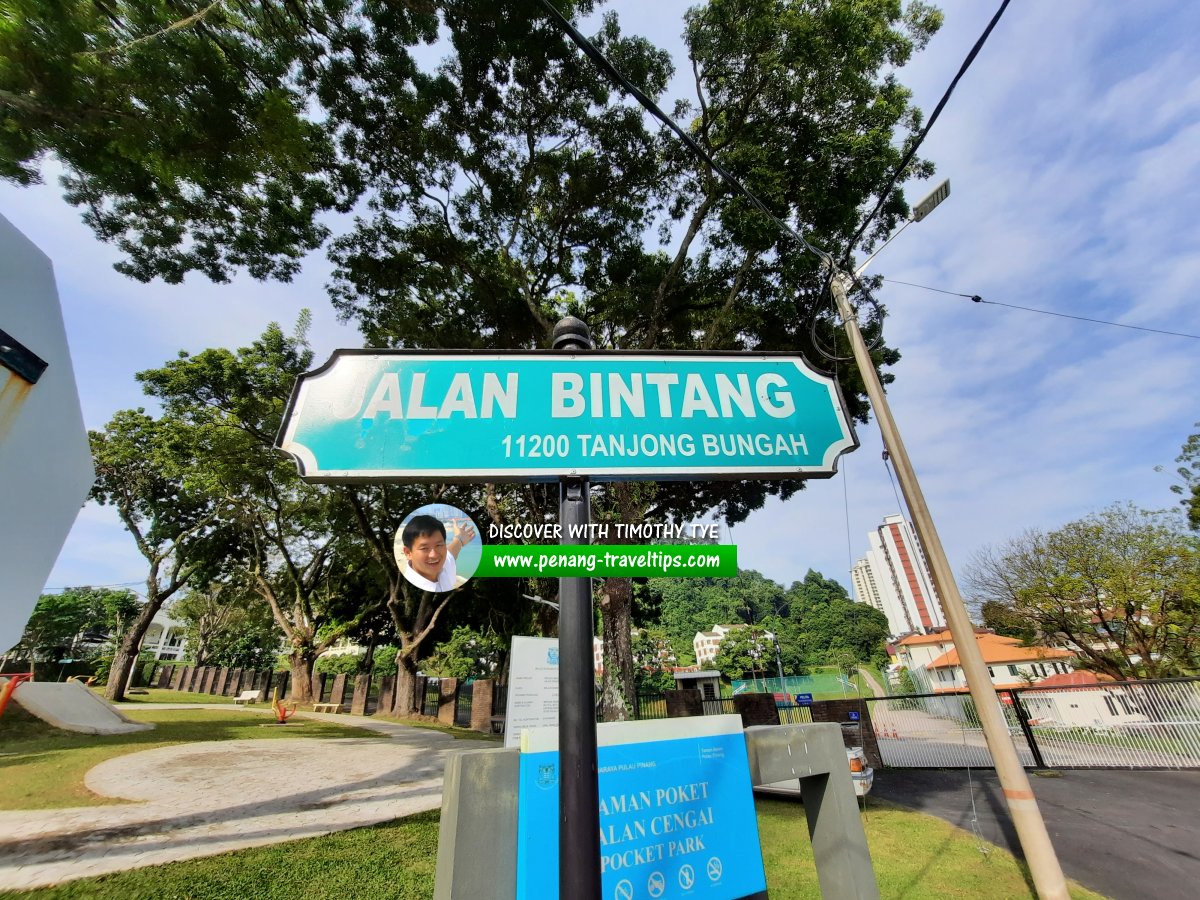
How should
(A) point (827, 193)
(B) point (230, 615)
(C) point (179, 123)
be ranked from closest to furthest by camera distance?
(C) point (179, 123) → (A) point (827, 193) → (B) point (230, 615)

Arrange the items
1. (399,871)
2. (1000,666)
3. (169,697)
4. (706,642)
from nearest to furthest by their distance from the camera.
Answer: (399,871)
(169,697)
(1000,666)
(706,642)

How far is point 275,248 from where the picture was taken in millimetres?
9422

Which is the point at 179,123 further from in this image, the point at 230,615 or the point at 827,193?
the point at 230,615

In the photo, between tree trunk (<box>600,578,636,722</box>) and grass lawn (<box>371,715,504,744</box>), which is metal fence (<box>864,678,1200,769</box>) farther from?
grass lawn (<box>371,715,504,744</box>)

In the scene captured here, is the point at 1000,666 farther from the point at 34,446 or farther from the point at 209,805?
the point at 34,446

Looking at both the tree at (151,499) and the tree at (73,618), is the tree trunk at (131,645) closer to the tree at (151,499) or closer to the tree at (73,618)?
the tree at (151,499)

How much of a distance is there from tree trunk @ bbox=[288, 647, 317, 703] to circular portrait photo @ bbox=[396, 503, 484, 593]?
22910 mm

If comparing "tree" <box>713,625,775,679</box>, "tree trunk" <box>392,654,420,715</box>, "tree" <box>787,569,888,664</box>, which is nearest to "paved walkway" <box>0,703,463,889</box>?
"tree trunk" <box>392,654,420,715</box>

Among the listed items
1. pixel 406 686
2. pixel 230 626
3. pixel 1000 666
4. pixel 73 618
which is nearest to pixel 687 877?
pixel 406 686

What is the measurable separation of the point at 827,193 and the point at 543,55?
5.76 meters

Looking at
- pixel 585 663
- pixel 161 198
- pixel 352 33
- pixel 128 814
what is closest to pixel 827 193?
pixel 352 33

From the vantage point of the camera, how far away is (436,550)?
42.8 inches

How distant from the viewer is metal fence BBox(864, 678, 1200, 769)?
10250 mm

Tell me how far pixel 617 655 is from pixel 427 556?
9123 mm
